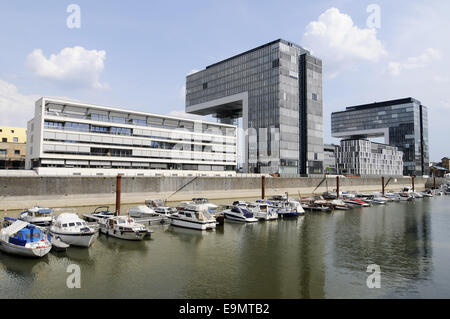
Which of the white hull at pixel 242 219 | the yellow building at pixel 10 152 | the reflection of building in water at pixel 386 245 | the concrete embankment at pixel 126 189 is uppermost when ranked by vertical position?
the yellow building at pixel 10 152

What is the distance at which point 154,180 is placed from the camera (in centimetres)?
6906

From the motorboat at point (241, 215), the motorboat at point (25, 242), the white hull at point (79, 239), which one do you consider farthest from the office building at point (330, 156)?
the motorboat at point (25, 242)

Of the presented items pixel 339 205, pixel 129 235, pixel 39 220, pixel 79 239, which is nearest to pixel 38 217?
pixel 39 220

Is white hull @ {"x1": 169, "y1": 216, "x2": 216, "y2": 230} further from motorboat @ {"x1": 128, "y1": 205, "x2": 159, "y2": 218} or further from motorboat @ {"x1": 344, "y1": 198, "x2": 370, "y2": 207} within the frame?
motorboat @ {"x1": 344, "y1": 198, "x2": 370, "y2": 207}

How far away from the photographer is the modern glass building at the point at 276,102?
4734 inches

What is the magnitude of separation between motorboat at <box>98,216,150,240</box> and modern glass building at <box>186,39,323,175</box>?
86973 mm

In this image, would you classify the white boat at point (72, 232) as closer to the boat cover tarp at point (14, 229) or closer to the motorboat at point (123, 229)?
the boat cover tarp at point (14, 229)

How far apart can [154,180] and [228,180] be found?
23.0 meters

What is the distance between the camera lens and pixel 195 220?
41844 millimetres

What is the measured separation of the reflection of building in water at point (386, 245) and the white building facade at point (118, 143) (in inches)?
2005

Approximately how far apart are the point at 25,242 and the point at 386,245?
37.5m

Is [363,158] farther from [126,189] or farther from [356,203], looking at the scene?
[126,189]

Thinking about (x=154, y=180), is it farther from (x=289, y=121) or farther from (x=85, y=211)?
(x=289, y=121)
